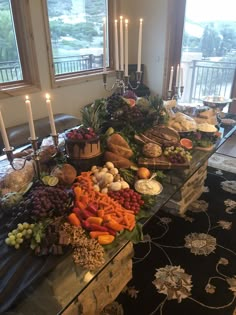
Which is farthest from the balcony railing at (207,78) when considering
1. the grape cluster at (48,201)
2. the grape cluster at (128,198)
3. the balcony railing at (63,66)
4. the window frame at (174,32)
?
the grape cluster at (48,201)

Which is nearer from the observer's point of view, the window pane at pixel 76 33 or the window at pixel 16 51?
the window at pixel 16 51

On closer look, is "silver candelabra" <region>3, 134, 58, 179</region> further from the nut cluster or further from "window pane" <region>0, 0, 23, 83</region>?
"window pane" <region>0, 0, 23, 83</region>

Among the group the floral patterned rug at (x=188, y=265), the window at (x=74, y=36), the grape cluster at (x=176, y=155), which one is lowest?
the floral patterned rug at (x=188, y=265)

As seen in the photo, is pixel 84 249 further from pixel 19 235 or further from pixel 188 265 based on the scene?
pixel 188 265

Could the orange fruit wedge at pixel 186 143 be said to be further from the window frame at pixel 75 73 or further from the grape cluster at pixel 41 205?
the window frame at pixel 75 73

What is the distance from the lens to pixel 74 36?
354 cm

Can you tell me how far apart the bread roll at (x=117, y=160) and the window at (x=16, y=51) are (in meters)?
1.95

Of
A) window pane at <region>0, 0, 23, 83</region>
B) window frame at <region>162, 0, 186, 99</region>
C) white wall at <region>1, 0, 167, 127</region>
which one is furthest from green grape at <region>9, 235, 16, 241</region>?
window frame at <region>162, 0, 186, 99</region>

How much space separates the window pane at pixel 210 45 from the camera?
3584mm

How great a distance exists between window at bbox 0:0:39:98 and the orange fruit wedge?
211 cm

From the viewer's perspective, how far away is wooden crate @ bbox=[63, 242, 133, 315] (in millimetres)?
1122

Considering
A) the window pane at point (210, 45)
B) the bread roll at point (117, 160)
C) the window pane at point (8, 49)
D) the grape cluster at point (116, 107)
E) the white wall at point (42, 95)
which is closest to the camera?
the bread roll at point (117, 160)

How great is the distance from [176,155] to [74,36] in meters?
2.79

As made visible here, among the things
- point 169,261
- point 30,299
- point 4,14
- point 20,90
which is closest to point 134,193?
point 30,299
